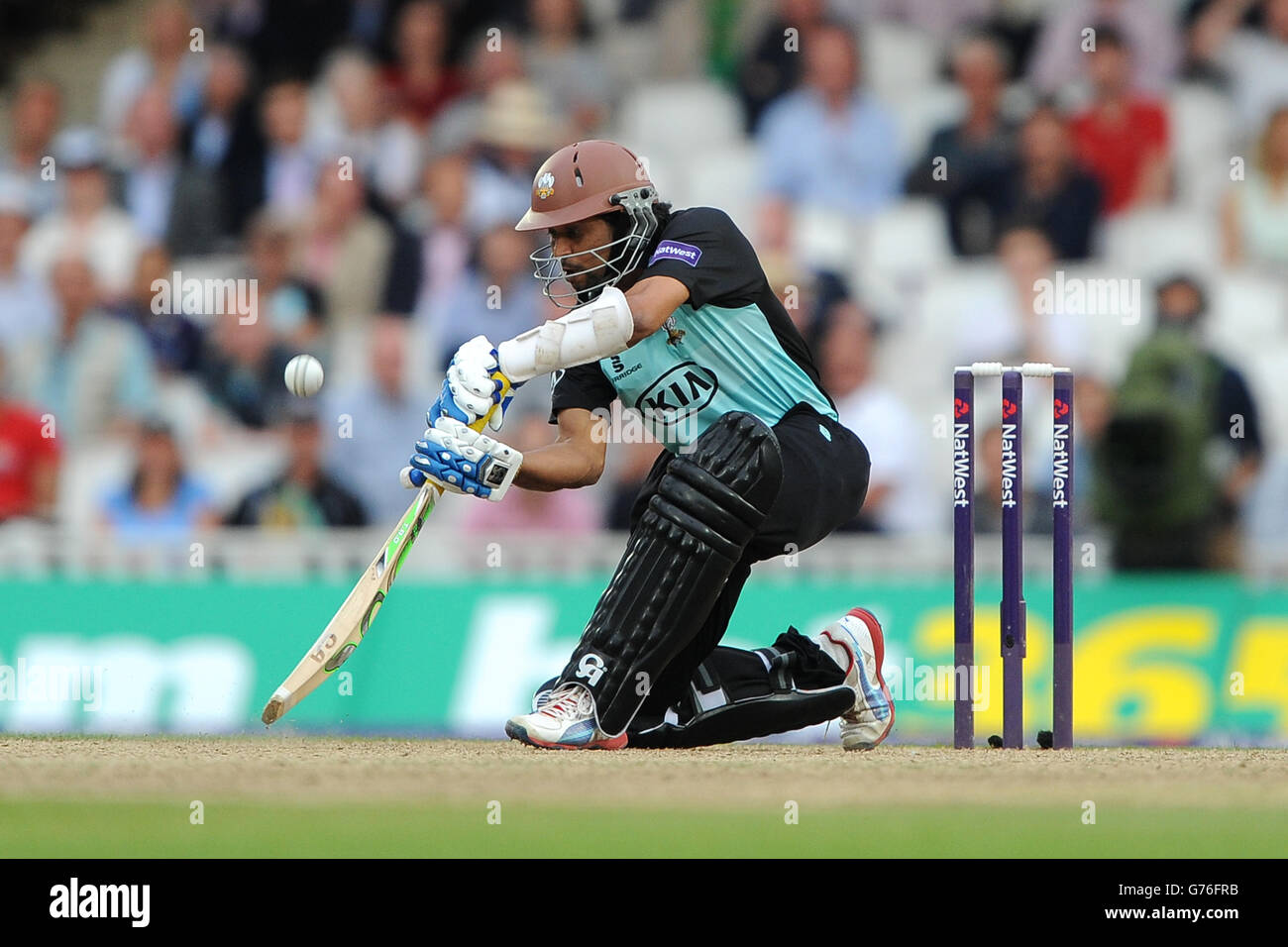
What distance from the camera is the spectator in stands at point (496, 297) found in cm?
970

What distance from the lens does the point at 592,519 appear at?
8.98m

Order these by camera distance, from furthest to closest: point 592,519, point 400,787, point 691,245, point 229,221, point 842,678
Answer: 1. point 229,221
2. point 592,519
3. point 842,678
4. point 691,245
5. point 400,787

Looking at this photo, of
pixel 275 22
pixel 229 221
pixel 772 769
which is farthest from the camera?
pixel 275 22

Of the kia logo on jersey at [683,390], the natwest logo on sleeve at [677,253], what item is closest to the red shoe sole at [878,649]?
the kia logo on jersey at [683,390]

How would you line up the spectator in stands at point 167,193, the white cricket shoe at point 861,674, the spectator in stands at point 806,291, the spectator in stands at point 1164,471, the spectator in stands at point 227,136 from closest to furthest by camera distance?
1. the white cricket shoe at point 861,674
2. the spectator in stands at point 1164,471
3. the spectator in stands at point 806,291
4. the spectator in stands at point 167,193
5. the spectator in stands at point 227,136

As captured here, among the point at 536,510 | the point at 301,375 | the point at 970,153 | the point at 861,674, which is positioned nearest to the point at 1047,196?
the point at 970,153

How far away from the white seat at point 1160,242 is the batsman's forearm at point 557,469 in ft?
17.9

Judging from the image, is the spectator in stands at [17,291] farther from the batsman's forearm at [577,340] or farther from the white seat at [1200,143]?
the white seat at [1200,143]

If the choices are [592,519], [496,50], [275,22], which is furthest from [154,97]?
[592,519]

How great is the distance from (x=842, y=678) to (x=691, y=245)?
1367 mm

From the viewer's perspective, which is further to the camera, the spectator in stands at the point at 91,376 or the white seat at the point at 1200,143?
the white seat at the point at 1200,143

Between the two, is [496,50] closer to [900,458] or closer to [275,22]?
[275,22]

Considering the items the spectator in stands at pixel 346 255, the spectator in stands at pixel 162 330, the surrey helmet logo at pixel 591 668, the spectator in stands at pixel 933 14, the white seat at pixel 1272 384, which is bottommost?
the surrey helmet logo at pixel 591 668

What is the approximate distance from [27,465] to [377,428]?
5.64ft
